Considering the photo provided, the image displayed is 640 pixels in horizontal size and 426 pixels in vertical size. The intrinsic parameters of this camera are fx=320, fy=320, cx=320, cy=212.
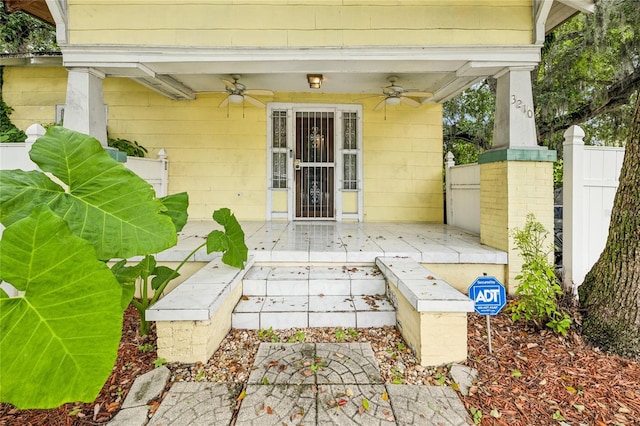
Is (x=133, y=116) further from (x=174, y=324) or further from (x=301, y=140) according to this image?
(x=174, y=324)

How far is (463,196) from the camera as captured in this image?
4.80 metres

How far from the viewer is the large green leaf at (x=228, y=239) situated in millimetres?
2236

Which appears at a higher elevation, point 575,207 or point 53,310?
point 575,207

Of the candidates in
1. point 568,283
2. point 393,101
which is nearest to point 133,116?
point 393,101

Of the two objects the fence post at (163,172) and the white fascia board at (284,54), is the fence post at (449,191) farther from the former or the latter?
the fence post at (163,172)

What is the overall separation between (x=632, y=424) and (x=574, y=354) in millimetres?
610

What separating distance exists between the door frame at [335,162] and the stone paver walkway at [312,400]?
390 centimetres

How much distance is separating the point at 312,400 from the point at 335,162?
4.52 meters

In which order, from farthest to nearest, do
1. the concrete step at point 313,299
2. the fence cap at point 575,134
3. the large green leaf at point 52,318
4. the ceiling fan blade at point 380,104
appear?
1. the ceiling fan blade at point 380,104
2. the fence cap at point 575,134
3. the concrete step at point 313,299
4. the large green leaf at point 52,318

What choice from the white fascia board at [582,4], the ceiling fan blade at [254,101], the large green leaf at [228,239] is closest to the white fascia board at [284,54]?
the white fascia board at [582,4]

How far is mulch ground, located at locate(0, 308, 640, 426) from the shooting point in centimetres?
151

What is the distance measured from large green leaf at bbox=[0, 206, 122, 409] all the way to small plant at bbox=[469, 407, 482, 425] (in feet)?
5.04

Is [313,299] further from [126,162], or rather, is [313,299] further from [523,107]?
[126,162]

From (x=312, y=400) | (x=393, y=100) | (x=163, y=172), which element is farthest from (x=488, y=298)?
(x=163, y=172)
